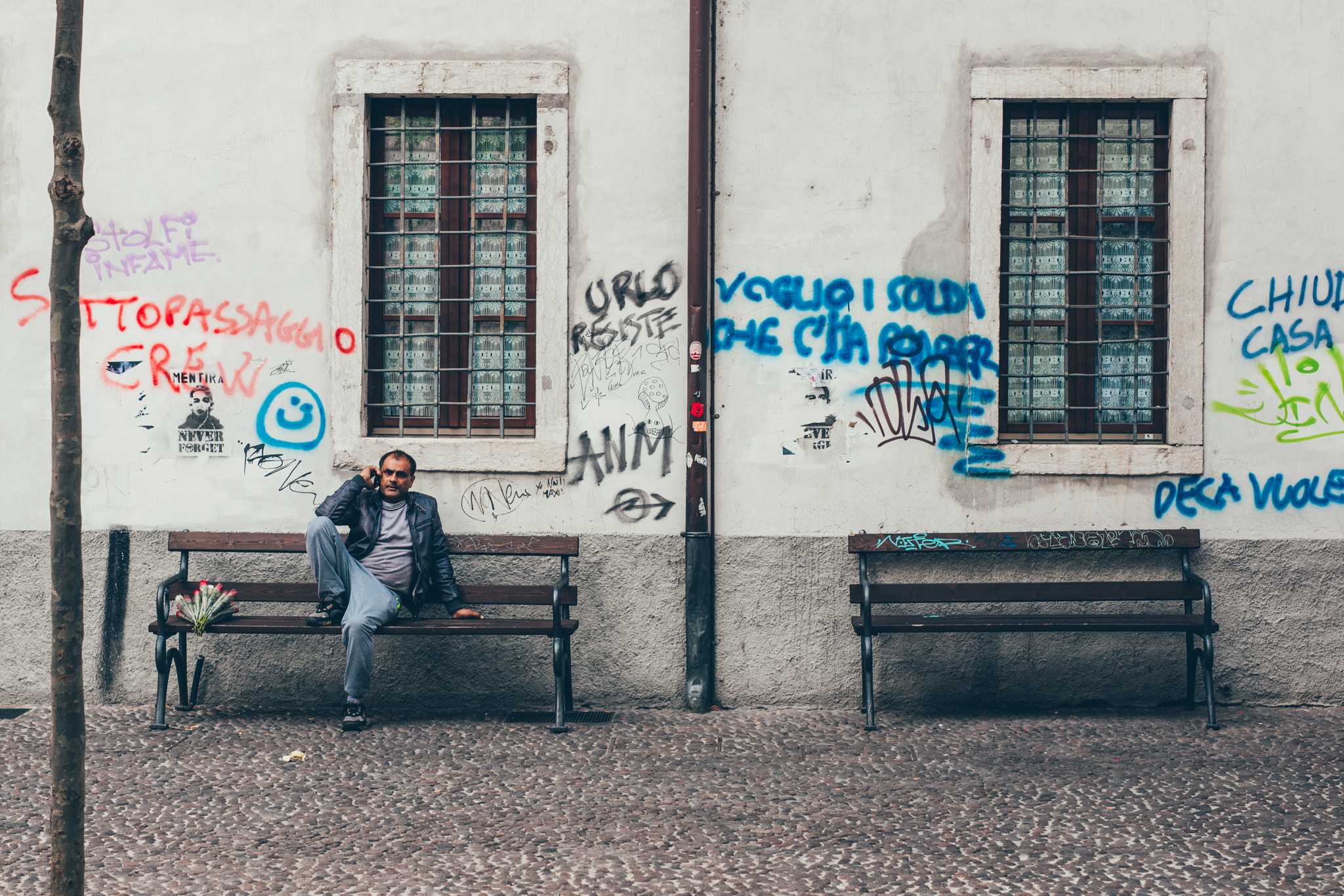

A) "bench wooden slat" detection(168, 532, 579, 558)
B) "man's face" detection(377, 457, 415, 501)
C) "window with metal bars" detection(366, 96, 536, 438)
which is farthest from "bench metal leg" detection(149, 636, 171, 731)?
"window with metal bars" detection(366, 96, 536, 438)

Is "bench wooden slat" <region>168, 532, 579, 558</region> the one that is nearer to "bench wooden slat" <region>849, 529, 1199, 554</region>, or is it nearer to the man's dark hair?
the man's dark hair

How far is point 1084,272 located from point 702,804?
3532mm

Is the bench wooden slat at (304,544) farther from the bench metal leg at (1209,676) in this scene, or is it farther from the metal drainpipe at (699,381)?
the bench metal leg at (1209,676)

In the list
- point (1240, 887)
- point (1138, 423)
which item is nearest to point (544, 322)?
point (1138, 423)

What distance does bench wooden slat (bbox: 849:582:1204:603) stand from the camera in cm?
586

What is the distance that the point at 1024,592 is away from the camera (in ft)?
19.2

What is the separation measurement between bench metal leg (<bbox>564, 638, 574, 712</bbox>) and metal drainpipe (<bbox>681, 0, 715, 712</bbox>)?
1.99 feet

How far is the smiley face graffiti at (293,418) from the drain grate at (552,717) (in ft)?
5.91

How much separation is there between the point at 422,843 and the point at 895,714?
2761mm

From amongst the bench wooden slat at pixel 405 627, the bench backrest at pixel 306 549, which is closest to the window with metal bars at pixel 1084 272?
the bench backrest at pixel 306 549

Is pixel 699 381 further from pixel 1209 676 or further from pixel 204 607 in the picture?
pixel 1209 676

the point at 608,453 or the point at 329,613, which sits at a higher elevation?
the point at 608,453

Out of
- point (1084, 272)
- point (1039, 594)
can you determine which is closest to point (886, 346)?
point (1084, 272)

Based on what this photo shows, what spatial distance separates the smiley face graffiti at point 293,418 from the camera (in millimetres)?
6152
